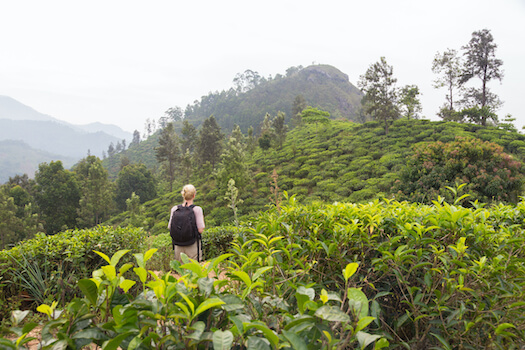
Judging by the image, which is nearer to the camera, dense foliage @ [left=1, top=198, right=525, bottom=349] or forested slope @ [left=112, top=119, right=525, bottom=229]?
dense foliage @ [left=1, top=198, right=525, bottom=349]

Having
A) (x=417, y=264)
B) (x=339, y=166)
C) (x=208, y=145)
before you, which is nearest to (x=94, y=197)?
(x=208, y=145)

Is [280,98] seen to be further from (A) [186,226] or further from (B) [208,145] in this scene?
(A) [186,226]

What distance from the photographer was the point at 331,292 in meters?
1.03

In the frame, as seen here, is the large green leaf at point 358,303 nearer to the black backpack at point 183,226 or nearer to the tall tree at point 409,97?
the black backpack at point 183,226

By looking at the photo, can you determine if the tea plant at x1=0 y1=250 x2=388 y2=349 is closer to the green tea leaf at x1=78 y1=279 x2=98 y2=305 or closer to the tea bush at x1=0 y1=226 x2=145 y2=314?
the green tea leaf at x1=78 y1=279 x2=98 y2=305

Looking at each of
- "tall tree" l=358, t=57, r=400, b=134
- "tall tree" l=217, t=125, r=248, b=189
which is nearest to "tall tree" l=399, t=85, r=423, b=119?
"tall tree" l=358, t=57, r=400, b=134

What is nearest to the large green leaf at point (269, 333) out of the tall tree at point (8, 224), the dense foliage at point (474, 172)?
the dense foliage at point (474, 172)

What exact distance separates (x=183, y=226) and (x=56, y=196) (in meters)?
27.4

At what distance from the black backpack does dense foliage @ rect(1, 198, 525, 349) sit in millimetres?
1906

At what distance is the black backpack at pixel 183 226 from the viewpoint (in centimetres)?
379

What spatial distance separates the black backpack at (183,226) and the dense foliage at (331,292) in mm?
1906

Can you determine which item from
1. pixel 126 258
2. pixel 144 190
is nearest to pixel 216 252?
pixel 126 258

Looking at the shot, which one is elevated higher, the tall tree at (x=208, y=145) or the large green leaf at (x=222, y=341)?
the tall tree at (x=208, y=145)

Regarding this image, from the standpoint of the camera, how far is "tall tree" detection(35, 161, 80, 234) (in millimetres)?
24016
